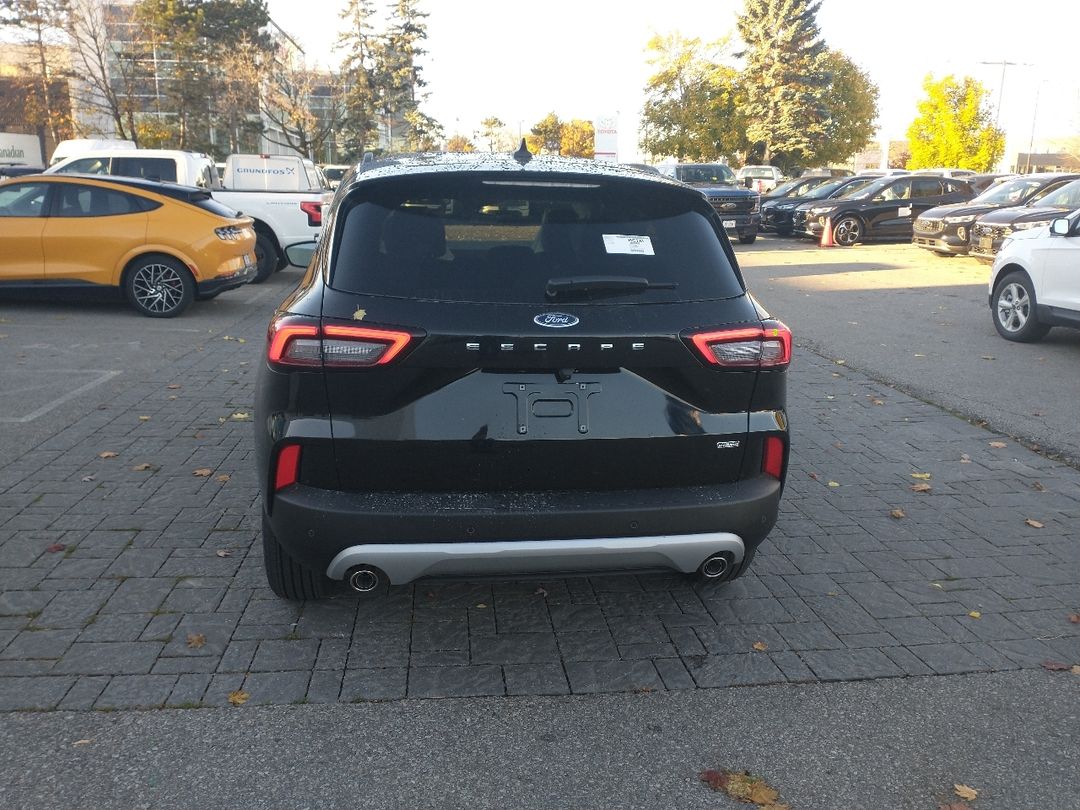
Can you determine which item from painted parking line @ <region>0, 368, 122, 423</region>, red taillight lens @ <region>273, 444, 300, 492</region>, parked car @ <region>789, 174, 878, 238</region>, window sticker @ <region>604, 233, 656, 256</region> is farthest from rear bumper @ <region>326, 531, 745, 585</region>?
parked car @ <region>789, 174, 878, 238</region>

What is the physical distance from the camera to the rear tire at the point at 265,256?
614 inches

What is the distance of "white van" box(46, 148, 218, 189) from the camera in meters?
16.4

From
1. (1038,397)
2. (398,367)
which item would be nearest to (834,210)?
(1038,397)

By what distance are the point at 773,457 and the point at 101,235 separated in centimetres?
999

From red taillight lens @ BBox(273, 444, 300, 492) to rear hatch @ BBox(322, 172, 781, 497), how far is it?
17cm

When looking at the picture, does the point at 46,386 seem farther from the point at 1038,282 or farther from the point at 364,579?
the point at 1038,282

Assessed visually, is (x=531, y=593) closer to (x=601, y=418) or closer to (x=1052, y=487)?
(x=601, y=418)

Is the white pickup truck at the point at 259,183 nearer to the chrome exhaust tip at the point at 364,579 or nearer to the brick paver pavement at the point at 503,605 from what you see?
the brick paver pavement at the point at 503,605

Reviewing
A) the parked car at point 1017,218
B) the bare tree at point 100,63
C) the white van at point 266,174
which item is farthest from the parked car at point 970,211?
the bare tree at point 100,63

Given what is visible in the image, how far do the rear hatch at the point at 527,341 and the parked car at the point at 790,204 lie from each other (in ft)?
82.5

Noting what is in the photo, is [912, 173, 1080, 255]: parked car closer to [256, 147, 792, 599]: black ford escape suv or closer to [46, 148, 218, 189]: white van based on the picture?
[46, 148, 218, 189]: white van

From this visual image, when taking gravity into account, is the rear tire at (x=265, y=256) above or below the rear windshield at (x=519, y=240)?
below

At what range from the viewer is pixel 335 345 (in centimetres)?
325

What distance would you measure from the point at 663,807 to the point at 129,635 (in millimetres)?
2265
